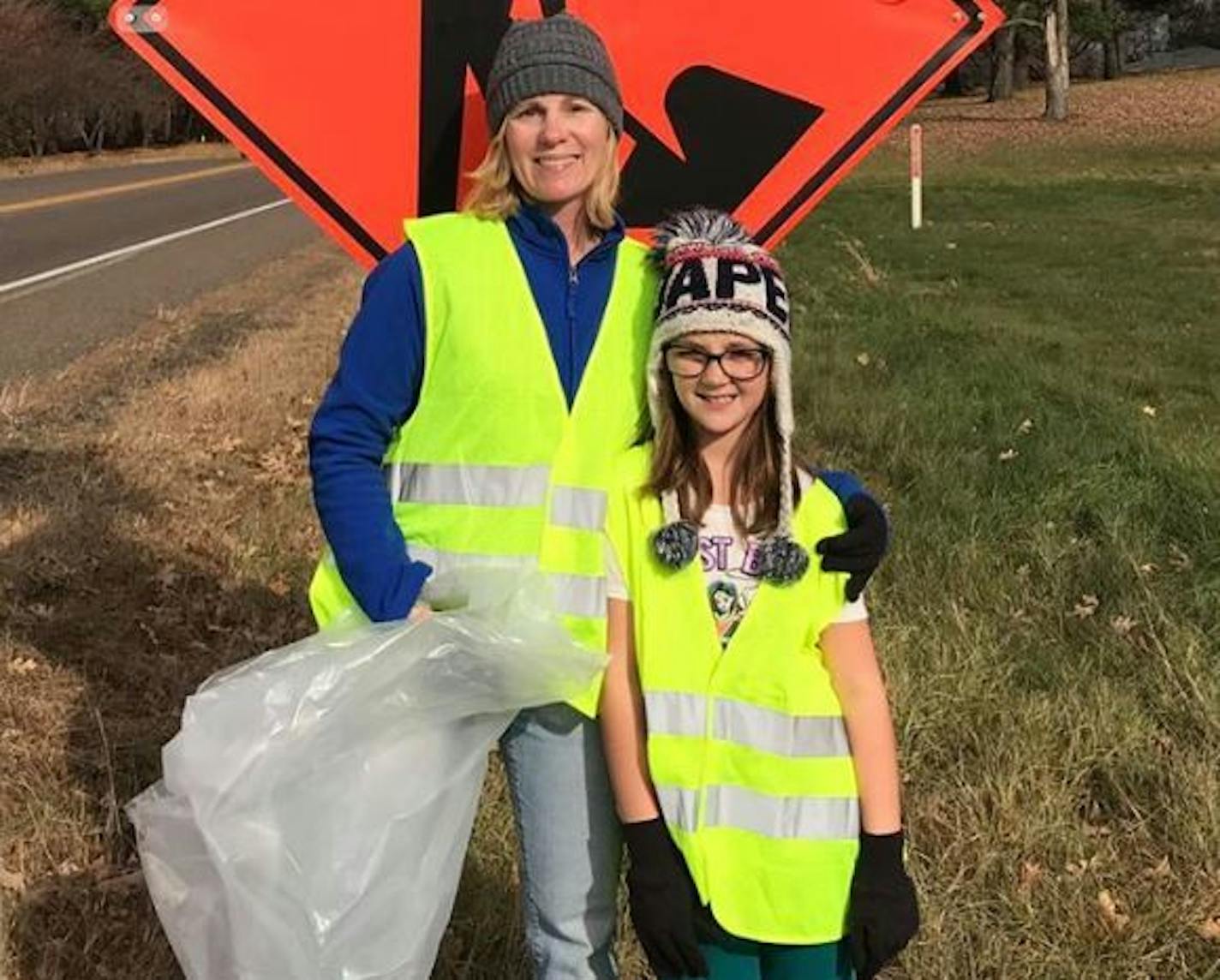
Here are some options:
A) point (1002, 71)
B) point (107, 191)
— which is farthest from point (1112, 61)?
point (107, 191)

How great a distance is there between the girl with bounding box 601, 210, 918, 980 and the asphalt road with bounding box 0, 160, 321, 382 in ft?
25.3

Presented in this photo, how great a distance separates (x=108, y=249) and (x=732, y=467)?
15.8 m

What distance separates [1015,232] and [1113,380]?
33.5 feet

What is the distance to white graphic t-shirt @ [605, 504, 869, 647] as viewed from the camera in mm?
2172

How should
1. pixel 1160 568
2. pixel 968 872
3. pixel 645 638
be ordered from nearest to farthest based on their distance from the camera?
pixel 645 638 < pixel 968 872 < pixel 1160 568

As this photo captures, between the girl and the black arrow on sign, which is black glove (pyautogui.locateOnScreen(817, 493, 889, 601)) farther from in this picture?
the black arrow on sign

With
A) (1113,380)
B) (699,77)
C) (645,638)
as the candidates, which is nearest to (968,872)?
(645,638)

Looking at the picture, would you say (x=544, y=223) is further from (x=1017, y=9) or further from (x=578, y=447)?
(x=1017, y=9)

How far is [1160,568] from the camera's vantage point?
4898mm

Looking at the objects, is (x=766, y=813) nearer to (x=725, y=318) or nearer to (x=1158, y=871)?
(x=725, y=318)

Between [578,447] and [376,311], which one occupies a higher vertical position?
[376,311]

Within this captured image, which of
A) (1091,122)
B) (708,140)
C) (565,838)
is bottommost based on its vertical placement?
(565,838)

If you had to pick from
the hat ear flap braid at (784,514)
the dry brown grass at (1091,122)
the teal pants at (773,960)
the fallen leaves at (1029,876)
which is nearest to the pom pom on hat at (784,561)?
the hat ear flap braid at (784,514)

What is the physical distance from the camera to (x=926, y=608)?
4.54 m
